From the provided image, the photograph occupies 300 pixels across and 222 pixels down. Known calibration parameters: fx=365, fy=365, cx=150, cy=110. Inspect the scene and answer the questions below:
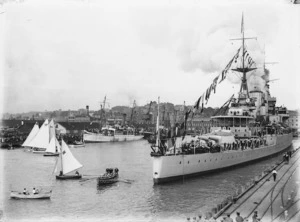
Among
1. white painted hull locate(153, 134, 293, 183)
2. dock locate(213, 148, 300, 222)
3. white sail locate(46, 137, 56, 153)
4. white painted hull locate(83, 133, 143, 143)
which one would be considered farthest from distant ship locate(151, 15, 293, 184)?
white painted hull locate(83, 133, 143, 143)

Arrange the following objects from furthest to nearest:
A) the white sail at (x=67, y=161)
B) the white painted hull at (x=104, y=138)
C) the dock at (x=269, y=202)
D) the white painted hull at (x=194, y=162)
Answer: the white painted hull at (x=104, y=138) → the white sail at (x=67, y=161) → the white painted hull at (x=194, y=162) → the dock at (x=269, y=202)

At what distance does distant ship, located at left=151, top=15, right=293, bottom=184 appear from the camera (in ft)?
80.8

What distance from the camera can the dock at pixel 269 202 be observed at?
538 inches

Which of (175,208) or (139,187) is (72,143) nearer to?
(139,187)

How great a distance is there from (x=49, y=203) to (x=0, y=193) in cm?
403

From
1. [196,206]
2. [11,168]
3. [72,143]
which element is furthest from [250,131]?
[72,143]

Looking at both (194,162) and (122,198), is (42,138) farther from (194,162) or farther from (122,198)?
(122,198)

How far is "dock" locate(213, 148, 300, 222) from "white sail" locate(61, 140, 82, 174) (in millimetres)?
14672

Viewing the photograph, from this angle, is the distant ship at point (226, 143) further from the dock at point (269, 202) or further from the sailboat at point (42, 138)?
the sailboat at point (42, 138)

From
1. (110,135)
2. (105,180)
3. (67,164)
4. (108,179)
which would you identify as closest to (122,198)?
(105,180)

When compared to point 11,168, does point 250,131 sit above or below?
above

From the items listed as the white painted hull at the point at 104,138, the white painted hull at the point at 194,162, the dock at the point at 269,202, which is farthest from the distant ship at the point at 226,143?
the white painted hull at the point at 104,138

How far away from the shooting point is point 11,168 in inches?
1334

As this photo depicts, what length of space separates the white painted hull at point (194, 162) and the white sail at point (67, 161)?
773 cm
